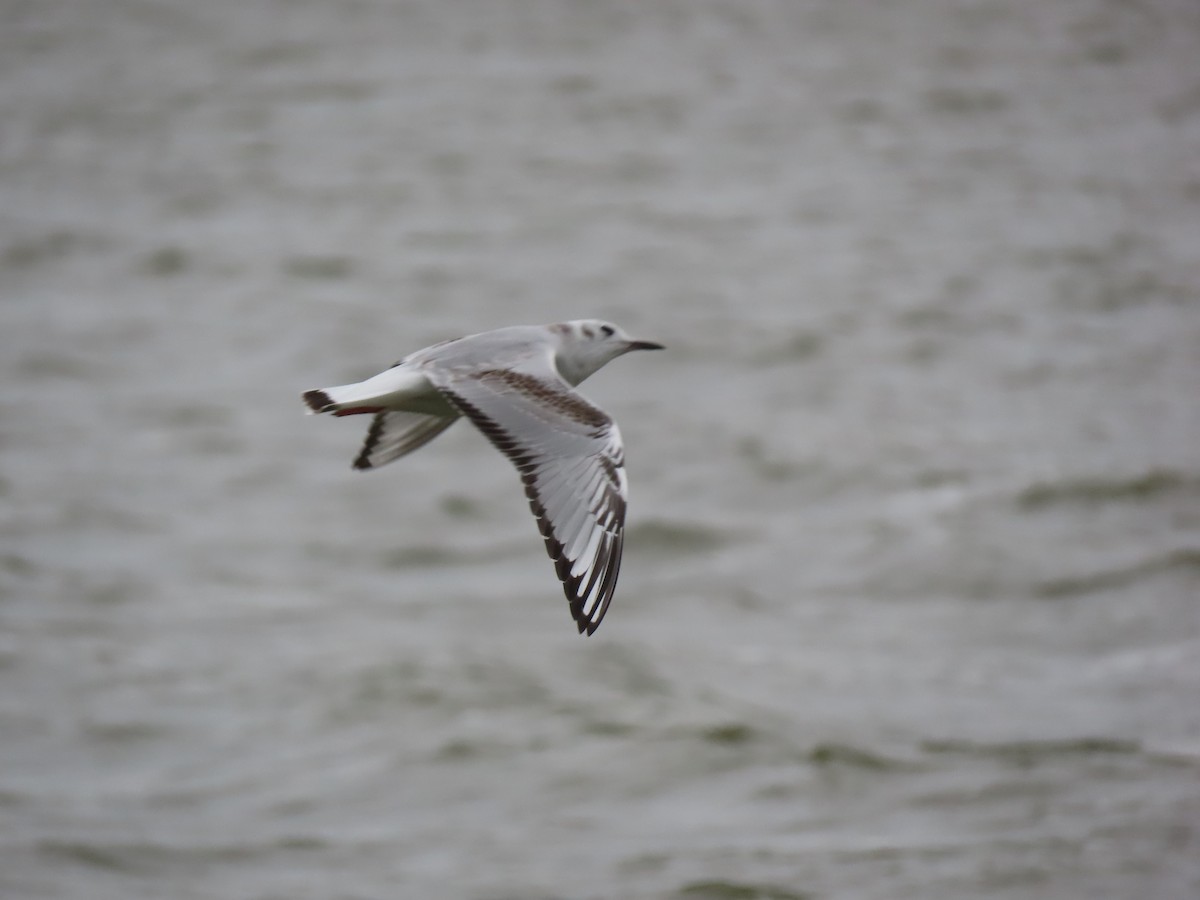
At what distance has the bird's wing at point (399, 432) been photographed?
239 inches

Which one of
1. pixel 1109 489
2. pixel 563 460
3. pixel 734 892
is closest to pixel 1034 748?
pixel 734 892

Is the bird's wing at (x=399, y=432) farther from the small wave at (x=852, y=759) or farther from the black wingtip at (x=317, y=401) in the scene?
the small wave at (x=852, y=759)

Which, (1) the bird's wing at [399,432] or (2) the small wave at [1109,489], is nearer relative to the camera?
(1) the bird's wing at [399,432]

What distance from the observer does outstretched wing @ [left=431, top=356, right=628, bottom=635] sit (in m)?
5.11

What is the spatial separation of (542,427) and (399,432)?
981mm

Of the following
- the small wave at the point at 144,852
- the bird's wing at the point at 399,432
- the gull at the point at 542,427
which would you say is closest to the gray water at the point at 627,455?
the small wave at the point at 144,852

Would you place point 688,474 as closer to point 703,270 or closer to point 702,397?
point 702,397

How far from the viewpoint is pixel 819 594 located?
12188mm

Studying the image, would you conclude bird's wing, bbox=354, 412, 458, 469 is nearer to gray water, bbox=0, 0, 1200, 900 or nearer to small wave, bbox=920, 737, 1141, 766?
gray water, bbox=0, 0, 1200, 900

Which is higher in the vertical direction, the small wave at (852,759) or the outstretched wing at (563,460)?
the outstretched wing at (563,460)

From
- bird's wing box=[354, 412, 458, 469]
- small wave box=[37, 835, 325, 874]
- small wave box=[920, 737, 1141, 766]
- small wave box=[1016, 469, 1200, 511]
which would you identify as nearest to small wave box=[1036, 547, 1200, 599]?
small wave box=[1016, 469, 1200, 511]

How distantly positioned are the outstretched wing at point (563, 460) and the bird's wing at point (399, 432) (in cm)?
74

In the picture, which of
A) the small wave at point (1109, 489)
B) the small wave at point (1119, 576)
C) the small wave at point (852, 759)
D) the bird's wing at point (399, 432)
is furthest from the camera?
the small wave at point (1109, 489)

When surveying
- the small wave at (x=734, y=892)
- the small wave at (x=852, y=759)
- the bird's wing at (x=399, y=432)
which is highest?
the bird's wing at (x=399, y=432)
